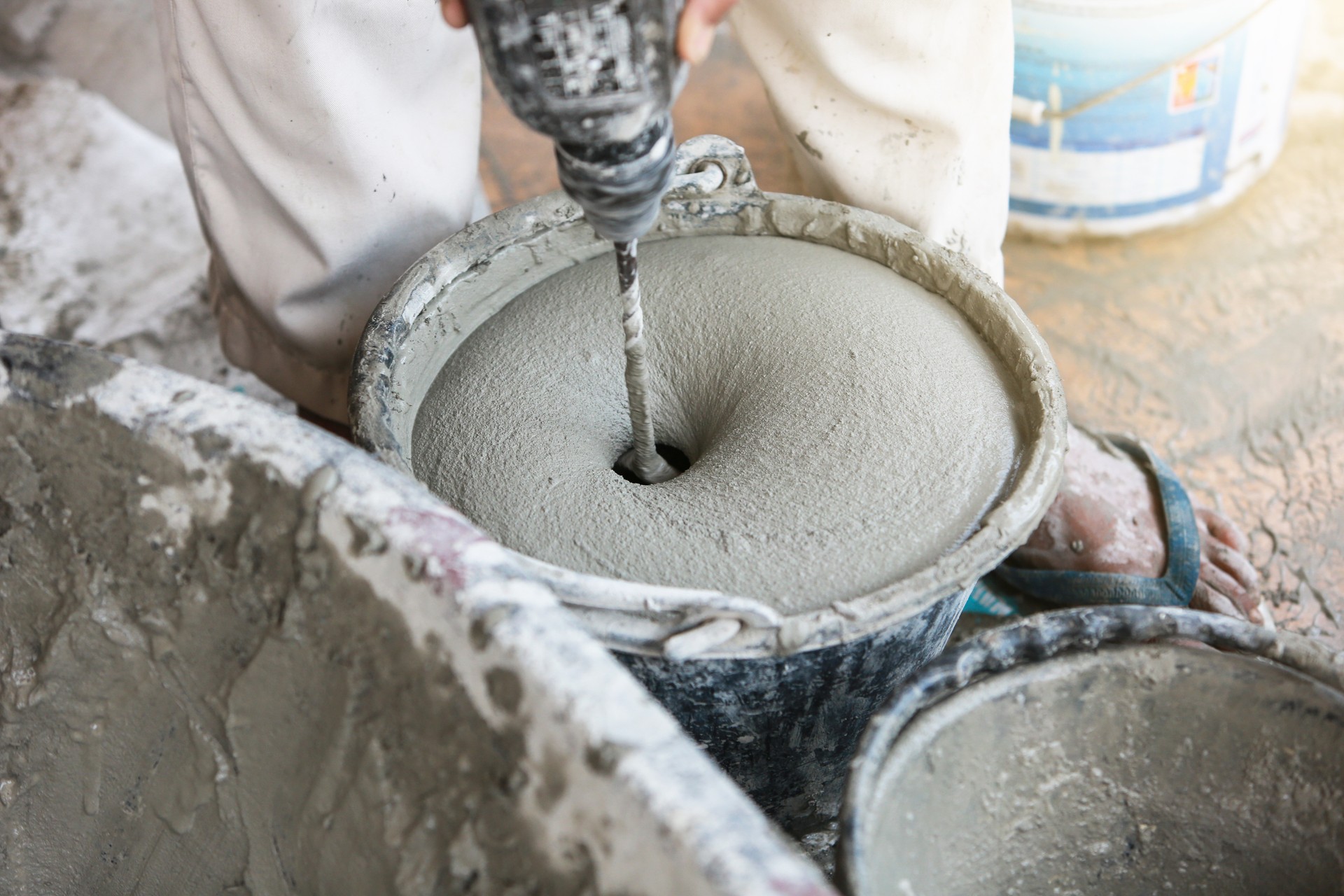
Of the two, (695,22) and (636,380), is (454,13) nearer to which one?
(695,22)

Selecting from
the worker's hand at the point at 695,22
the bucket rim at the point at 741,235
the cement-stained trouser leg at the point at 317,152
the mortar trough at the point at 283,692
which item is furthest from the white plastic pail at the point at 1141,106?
the mortar trough at the point at 283,692

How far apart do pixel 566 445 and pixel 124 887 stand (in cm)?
58

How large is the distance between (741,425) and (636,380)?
120 mm

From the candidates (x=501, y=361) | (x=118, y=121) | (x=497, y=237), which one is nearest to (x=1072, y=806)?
(x=501, y=361)

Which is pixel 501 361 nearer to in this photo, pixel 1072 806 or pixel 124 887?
pixel 124 887

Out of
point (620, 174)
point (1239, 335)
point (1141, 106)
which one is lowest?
point (1239, 335)

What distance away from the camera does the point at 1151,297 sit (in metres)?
2.12

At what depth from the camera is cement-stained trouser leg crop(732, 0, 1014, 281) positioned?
134cm

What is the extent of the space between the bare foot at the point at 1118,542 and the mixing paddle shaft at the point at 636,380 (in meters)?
0.59

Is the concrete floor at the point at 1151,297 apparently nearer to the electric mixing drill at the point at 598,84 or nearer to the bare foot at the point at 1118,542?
the bare foot at the point at 1118,542

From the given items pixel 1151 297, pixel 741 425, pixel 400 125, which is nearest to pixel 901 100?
pixel 741 425

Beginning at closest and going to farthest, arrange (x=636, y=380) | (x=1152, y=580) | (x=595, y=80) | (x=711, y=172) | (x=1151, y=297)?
(x=595, y=80) → (x=636, y=380) → (x=711, y=172) → (x=1152, y=580) → (x=1151, y=297)

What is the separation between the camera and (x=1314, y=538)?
171 centimetres

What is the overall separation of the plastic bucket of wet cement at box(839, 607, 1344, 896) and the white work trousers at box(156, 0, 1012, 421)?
0.70 meters
